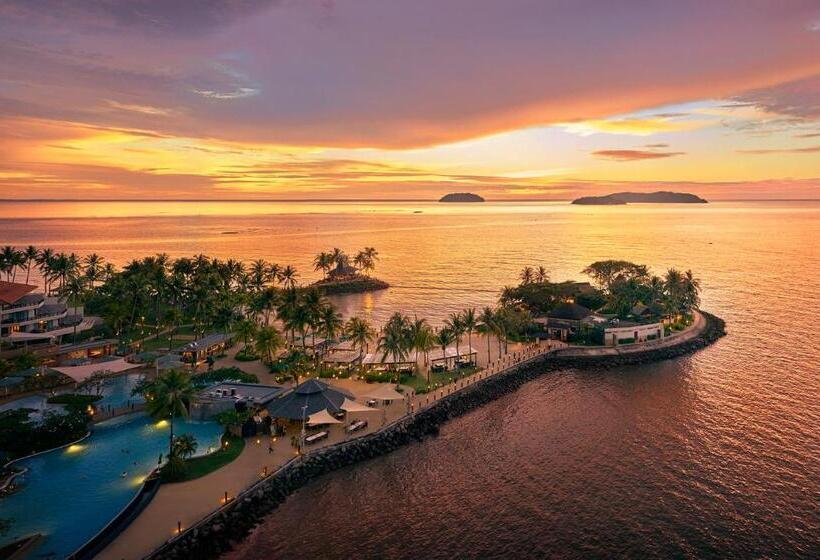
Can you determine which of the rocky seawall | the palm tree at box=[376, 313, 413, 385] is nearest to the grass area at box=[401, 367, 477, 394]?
the rocky seawall

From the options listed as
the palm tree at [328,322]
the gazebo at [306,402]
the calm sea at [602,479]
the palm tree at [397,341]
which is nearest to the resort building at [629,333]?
the calm sea at [602,479]

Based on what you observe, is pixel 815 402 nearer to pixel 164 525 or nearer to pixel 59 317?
pixel 164 525

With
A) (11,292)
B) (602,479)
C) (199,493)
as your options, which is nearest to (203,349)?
(11,292)

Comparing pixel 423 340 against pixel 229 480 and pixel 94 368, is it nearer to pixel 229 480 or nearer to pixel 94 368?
pixel 229 480

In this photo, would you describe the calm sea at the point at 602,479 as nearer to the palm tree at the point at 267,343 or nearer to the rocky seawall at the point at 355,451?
the rocky seawall at the point at 355,451

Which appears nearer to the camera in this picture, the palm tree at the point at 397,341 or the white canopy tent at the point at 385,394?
the white canopy tent at the point at 385,394

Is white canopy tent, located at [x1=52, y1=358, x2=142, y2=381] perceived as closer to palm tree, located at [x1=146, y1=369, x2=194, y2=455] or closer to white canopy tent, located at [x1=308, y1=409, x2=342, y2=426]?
palm tree, located at [x1=146, y1=369, x2=194, y2=455]

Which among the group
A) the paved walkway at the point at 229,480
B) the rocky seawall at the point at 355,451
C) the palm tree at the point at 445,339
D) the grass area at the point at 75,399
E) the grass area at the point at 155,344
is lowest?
the rocky seawall at the point at 355,451
